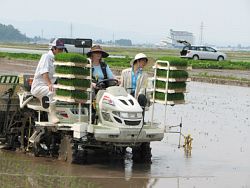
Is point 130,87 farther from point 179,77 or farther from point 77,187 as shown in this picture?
point 77,187

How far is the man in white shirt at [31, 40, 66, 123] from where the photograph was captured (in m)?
11.0

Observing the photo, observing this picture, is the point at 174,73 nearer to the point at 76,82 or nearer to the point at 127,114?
the point at 127,114

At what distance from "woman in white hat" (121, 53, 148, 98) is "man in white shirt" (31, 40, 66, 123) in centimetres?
121

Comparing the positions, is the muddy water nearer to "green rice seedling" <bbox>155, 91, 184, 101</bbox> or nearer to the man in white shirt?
the man in white shirt

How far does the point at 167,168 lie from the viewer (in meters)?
10.9

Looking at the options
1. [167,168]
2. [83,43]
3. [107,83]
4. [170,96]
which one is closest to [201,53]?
[83,43]

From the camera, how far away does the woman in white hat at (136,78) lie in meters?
11.3

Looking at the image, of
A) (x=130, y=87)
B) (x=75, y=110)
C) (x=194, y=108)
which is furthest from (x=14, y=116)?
(x=194, y=108)

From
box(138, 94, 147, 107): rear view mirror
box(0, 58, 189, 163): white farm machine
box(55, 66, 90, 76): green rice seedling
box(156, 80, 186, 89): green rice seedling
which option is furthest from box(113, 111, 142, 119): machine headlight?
box(156, 80, 186, 89): green rice seedling

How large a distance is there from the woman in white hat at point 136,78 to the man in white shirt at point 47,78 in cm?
121

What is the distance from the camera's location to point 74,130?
1056 cm

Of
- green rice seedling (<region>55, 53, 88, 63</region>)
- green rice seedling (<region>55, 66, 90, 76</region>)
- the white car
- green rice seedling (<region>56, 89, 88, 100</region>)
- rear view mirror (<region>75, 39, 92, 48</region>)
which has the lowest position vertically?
the white car

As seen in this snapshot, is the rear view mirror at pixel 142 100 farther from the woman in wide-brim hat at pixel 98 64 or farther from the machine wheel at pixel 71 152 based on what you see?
the machine wheel at pixel 71 152

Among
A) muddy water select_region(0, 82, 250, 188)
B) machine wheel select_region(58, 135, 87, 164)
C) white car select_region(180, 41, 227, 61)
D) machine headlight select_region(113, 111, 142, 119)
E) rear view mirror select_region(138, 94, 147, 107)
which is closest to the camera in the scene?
muddy water select_region(0, 82, 250, 188)
